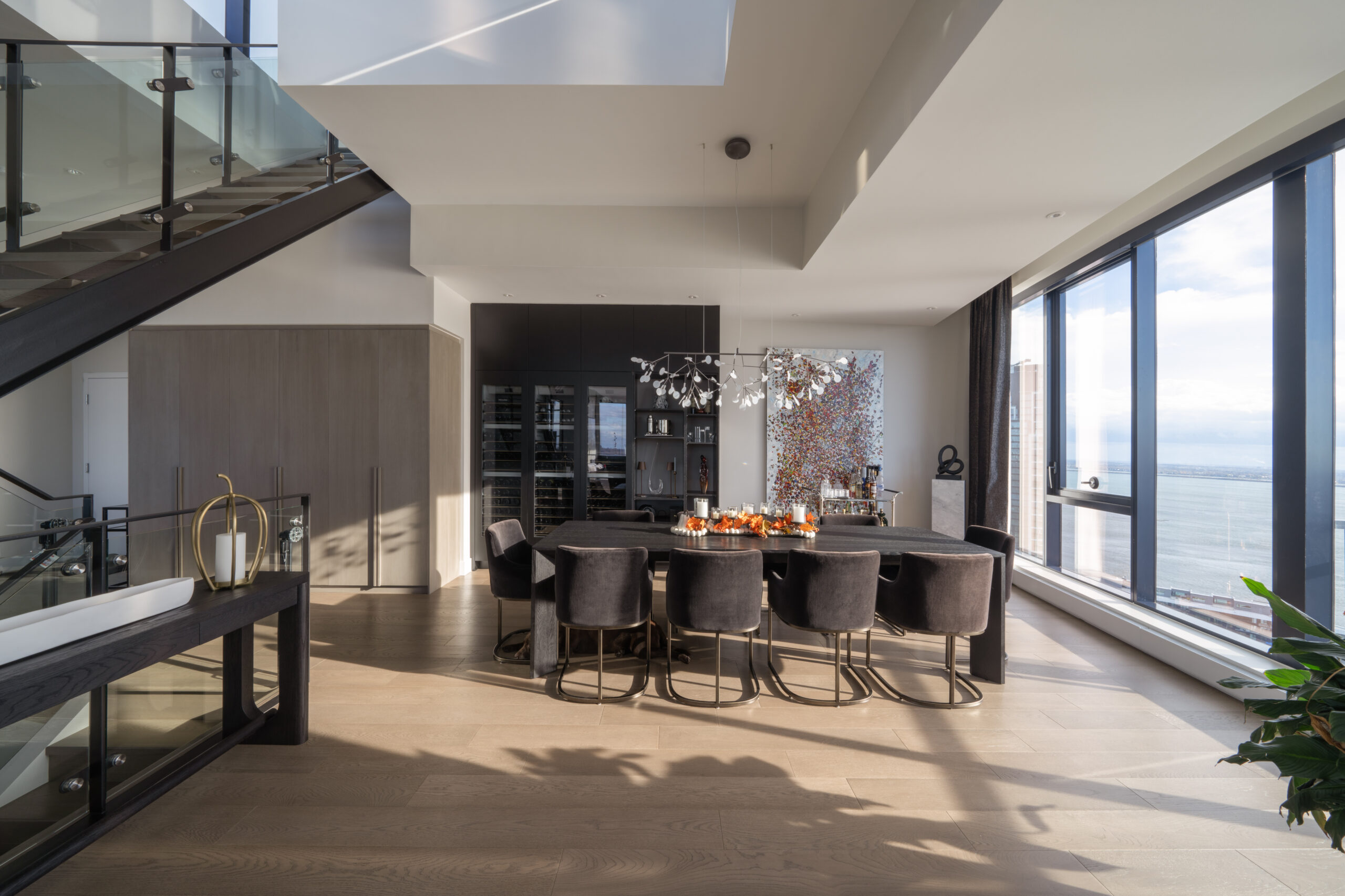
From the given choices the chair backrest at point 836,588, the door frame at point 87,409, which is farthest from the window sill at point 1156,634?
the door frame at point 87,409

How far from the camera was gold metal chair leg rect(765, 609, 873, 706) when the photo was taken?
318 centimetres

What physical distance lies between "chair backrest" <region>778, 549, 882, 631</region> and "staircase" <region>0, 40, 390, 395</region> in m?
3.63

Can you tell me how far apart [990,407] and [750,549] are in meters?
3.77

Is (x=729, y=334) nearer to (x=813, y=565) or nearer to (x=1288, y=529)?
(x=813, y=565)

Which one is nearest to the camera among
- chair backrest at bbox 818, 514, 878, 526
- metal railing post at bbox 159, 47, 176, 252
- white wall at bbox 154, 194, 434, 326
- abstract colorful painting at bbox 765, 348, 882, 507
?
metal railing post at bbox 159, 47, 176, 252

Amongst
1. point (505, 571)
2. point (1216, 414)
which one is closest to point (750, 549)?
point (505, 571)

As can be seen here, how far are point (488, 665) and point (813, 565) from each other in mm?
2041

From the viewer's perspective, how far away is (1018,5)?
1.90m

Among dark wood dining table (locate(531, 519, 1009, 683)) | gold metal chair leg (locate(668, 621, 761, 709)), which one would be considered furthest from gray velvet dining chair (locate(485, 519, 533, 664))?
gold metal chair leg (locate(668, 621, 761, 709))

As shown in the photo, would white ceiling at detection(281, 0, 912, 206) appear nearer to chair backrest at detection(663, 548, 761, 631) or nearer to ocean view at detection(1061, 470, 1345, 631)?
chair backrest at detection(663, 548, 761, 631)

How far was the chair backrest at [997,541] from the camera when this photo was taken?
12.2 feet

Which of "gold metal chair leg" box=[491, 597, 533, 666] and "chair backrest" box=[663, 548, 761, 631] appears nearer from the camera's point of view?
"chair backrest" box=[663, 548, 761, 631]

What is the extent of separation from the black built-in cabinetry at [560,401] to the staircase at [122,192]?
7.21 feet

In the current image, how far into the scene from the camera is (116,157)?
11.0 feet
